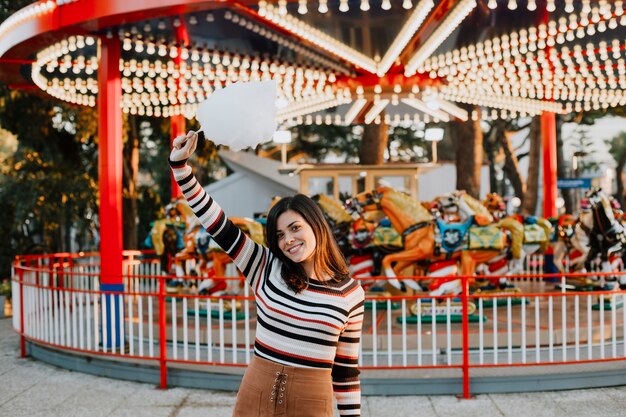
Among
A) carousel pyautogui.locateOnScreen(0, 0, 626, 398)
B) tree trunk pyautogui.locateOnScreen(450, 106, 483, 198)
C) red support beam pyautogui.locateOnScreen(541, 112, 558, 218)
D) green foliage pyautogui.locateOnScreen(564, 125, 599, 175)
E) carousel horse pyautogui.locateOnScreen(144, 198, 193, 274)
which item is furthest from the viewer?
green foliage pyautogui.locateOnScreen(564, 125, 599, 175)

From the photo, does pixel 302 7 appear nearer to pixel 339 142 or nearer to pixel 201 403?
pixel 201 403

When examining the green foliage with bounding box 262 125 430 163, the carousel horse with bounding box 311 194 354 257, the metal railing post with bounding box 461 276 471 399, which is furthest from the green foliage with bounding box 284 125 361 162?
the metal railing post with bounding box 461 276 471 399

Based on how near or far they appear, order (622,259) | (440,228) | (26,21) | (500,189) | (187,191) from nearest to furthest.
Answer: (187,191)
(26,21)
(440,228)
(622,259)
(500,189)

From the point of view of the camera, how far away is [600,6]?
809cm

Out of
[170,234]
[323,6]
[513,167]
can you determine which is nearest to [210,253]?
[170,234]

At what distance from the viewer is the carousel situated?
729cm

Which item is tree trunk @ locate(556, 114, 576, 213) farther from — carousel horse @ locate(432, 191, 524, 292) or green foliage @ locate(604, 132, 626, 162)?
green foliage @ locate(604, 132, 626, 162)

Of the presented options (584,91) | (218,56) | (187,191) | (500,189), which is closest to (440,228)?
(218,56)

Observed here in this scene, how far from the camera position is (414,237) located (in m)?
9.92

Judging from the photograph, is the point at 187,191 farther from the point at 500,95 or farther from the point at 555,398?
the point at 500,95

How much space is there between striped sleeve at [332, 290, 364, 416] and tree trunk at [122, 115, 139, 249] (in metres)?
17.0

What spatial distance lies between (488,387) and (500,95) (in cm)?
783

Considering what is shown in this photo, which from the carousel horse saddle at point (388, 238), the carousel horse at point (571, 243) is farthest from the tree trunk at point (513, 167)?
the carousel horse saddle at point (388, 238)

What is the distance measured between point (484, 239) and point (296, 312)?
7558mm
